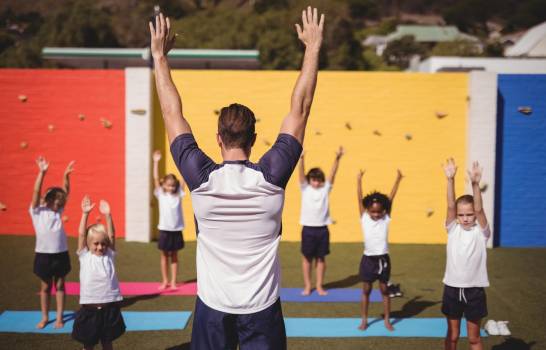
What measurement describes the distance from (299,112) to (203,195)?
0.54 meters

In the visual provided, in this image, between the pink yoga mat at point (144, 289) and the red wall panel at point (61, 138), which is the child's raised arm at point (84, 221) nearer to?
the pink yoga mat at point (144, 289)

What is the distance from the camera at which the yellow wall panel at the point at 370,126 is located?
32.3 feet

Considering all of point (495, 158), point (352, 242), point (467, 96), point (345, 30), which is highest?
point (345, 30)

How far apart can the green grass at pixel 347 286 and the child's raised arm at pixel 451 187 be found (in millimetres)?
1501

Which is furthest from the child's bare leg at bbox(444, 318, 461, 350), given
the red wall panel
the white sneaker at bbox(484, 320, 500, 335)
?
the red wall panel

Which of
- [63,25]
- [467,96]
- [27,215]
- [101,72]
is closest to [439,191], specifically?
[467,96]

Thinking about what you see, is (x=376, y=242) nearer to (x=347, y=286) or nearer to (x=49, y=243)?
(x=347, y=286)

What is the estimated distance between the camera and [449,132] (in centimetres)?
988

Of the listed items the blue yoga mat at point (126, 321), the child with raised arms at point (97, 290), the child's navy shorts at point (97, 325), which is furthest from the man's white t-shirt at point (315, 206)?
the child's navy shorts at point (97, 325)

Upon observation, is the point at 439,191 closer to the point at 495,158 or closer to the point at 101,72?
the point at 495,158

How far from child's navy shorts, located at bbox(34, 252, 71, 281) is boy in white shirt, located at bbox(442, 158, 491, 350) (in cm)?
400

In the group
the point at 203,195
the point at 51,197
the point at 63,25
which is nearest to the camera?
the point at 203,195

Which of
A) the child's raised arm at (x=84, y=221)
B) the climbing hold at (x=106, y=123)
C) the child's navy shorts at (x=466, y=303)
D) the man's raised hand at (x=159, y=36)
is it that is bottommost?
the child's navy shorts at (x=466, y=303)

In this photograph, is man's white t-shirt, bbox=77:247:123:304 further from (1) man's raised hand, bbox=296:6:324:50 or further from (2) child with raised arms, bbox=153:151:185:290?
(1) man's raised hand, bbox=296:6:324:50
